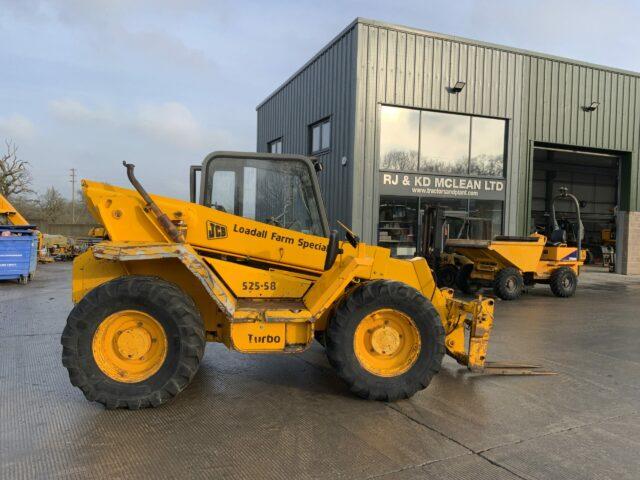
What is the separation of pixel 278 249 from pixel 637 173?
1812cm

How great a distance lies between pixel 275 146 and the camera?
62.5ft

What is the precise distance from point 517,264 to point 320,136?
685 cm

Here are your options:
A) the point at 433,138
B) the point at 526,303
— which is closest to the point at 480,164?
the point at 433,138

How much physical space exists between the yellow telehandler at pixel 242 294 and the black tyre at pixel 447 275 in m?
7.79

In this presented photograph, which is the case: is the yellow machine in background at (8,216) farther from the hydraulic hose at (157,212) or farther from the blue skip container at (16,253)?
the hydraulic hose at (157,212)

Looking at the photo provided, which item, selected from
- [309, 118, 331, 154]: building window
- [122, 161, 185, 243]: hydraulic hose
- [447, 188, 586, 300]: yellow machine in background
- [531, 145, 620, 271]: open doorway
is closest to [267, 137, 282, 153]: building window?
[309, 118, 331, 154]: building window

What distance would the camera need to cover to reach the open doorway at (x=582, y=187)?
29844 millimetres

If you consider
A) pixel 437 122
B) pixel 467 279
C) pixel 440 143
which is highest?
pixel 437 122

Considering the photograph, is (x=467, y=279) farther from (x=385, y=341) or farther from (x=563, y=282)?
(x=385, y=341)

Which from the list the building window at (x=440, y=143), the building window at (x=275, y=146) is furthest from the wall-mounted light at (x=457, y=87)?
the building window at (x=275, y=146)

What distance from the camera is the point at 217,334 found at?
16.0 ft

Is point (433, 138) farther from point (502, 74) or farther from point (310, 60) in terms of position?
point (310, 60)

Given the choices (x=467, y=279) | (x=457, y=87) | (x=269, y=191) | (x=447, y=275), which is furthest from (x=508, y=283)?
(x=269, y=191)

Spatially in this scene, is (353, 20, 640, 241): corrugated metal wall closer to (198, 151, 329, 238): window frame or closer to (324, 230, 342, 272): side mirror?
(198, 151, 329, 238): window frame
